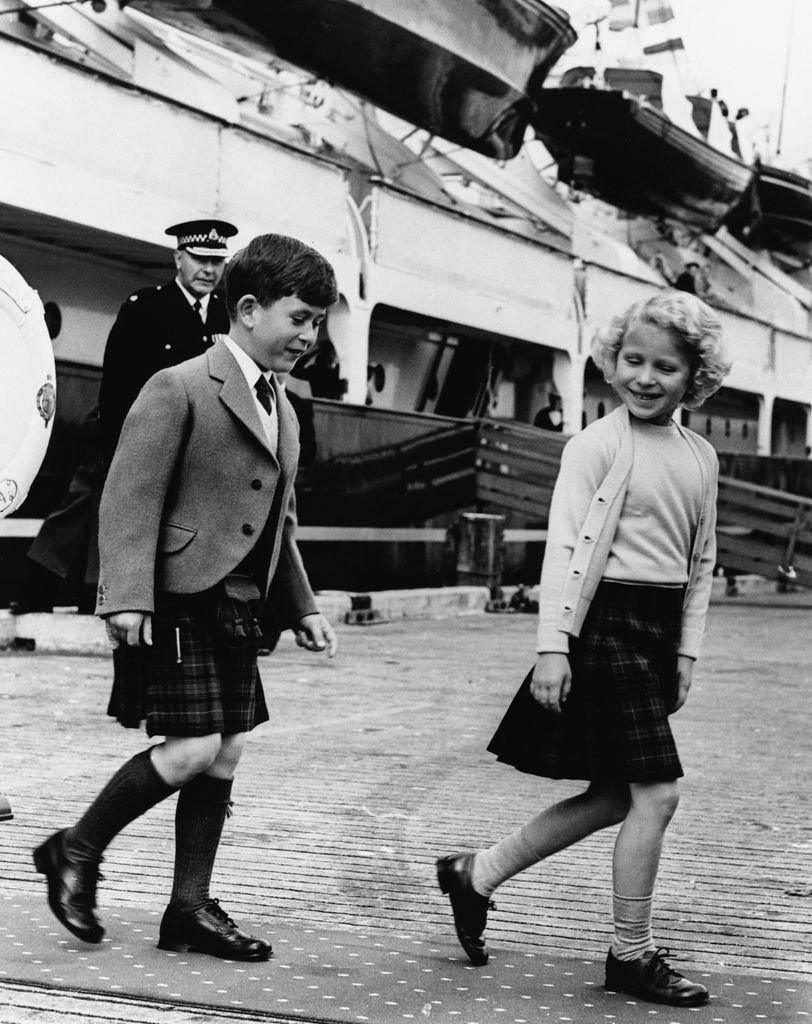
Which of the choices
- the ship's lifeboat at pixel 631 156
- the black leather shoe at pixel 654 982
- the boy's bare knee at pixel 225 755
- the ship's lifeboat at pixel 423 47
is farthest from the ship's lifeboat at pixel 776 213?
the black leather shoe at pixel 654 982

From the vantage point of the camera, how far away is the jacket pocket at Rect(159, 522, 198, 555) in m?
3.58

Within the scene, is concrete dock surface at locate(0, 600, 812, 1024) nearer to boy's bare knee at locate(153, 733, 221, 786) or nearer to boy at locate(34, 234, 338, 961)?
boy at locate(34, 234, 338, 961)

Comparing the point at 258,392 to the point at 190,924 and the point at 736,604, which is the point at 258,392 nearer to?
the point at 190,924

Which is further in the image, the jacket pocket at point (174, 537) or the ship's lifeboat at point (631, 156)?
the ship's lifeboat at point (631, 156)

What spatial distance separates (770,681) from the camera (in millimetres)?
10641

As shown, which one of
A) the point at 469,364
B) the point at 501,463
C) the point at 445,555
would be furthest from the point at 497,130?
the point at 445,555

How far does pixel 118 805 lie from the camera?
3.66 meters

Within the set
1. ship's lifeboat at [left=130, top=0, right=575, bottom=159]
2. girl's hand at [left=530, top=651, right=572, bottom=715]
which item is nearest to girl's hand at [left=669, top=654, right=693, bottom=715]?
girl's hand at [left=530, top=651, right=572, bottom=715]

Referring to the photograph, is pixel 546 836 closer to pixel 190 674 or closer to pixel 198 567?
pixel 190 674

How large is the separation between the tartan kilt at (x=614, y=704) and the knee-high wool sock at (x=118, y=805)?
802 mm

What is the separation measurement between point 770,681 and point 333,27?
464 inches

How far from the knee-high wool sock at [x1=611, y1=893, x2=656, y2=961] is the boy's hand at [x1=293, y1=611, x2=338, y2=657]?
0.92 m

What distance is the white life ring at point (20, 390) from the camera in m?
4.51

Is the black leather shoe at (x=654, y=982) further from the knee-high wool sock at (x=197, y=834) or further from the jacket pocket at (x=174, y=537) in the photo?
the jacket pocket at (x=174, y=537)
